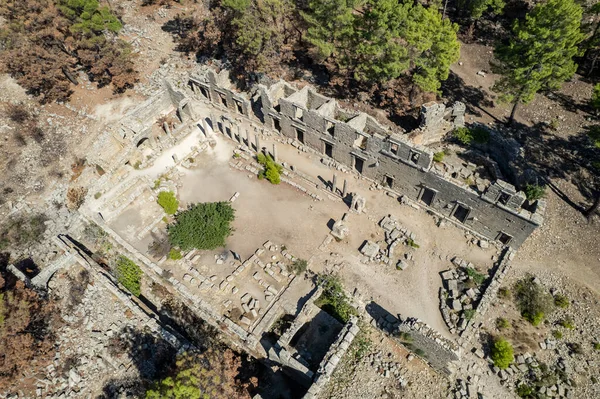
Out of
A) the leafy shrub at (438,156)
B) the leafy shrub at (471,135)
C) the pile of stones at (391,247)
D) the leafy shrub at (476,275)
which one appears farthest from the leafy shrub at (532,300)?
the leafy shrub at (471,135)

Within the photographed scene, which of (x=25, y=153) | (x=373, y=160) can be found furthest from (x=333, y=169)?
(x=25, y=153)

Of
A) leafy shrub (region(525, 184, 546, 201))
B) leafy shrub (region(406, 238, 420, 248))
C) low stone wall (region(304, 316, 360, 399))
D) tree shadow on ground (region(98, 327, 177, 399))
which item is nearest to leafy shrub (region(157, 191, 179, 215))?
tree shadow on ground (region(98, 327, 177, 399))

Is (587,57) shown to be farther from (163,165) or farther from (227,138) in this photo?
(163,165)

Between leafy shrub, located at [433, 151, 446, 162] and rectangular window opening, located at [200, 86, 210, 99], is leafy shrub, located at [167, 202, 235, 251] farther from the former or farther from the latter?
leafy shrub, located at [433, 151, 446, 162]

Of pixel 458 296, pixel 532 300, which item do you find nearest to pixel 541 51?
pixel 532 300

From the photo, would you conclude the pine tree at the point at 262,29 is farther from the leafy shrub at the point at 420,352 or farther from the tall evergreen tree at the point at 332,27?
the leafy shrub at the point at 420,352

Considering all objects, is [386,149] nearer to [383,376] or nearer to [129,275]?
[383,376]
